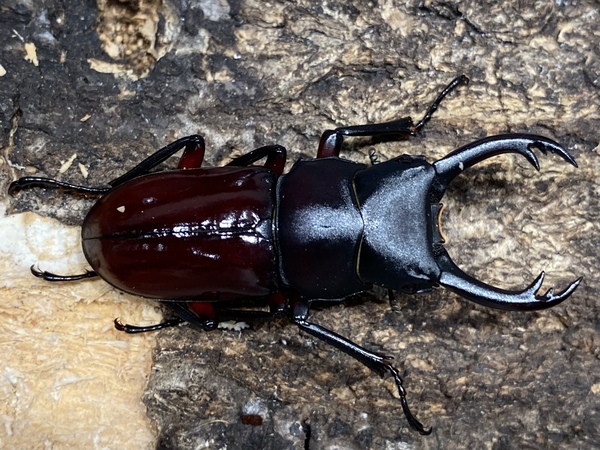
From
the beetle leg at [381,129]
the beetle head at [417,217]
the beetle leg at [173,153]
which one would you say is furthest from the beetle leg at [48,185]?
the beetle head at [417,217]

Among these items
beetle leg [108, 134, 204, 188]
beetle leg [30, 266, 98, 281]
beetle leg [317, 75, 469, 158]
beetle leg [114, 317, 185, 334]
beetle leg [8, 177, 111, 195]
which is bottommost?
beetle leg [114, 317, 185, 334]

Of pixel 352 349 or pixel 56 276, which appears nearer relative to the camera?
pixel 352 349

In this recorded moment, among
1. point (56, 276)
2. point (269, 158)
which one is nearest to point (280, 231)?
point (269, 158)

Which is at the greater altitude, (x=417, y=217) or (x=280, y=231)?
(x=417, y=217)

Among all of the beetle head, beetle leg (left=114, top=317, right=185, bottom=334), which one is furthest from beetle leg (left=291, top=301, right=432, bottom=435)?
beetle leg (left=114, top=317, right=185, bottom=334)

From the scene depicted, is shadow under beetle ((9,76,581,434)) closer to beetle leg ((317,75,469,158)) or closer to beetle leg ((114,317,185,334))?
beetle leg ((317,75,469,158))

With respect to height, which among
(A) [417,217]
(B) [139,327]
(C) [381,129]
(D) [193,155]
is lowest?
(B) [139,327]

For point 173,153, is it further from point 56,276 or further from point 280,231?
point 56,276
